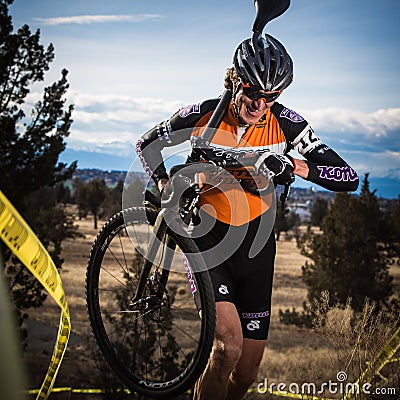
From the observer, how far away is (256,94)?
3.49 meters

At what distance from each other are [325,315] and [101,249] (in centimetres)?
188

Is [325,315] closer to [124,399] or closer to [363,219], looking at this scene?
[124,399]

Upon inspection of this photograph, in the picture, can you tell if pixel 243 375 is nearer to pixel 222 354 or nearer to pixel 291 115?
pixel 222 354

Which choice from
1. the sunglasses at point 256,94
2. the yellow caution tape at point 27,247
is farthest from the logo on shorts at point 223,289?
the sunglasses at point 256,94

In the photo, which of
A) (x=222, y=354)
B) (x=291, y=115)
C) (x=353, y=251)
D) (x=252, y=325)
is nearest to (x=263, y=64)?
(x=291, y=115)

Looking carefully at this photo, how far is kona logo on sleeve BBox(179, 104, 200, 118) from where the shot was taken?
3717 millimetres

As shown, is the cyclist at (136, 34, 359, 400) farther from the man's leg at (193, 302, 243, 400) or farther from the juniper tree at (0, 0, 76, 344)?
the juniper tree at (0, 0, 76, 344)

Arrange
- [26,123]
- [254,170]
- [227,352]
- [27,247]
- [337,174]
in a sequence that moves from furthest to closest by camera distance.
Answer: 1. [26,123]
2. [337,174]
3. [254,170]
4. [227,352]
5. [27,247]

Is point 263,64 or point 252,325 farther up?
point 263,64

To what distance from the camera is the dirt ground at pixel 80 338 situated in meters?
13.4

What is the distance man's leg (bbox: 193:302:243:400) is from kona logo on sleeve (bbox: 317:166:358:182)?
3.55 feet

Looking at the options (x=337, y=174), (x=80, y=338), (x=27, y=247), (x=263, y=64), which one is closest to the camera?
(x=27, y=247)

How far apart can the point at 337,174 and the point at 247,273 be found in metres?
0.89

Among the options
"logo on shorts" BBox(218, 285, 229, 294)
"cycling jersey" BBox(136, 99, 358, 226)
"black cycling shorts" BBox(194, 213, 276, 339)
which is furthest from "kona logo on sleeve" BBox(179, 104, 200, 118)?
"logo on shorts" BBox(218, 285, 229, 294)
